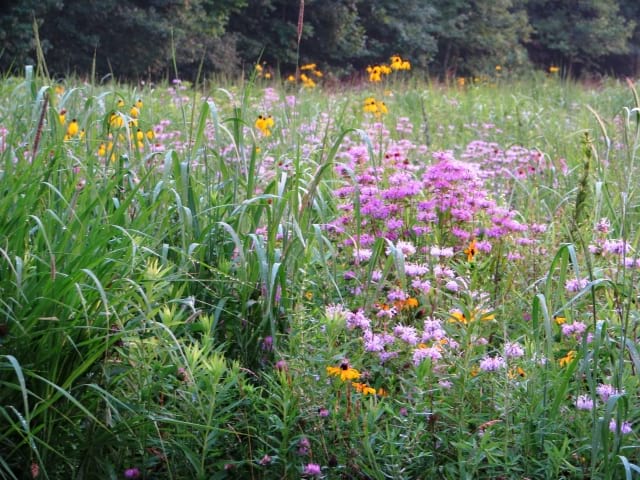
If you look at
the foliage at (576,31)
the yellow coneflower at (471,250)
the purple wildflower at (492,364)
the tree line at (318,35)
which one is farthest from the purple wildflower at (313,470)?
the foliage at (576,31)

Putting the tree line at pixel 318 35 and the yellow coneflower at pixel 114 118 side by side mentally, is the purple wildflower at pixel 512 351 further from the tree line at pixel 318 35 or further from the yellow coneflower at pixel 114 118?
the tree line at pixel 318 35

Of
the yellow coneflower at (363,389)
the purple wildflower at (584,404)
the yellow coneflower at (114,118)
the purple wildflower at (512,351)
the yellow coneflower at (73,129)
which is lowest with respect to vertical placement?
the yellow coneflower at (363,389)

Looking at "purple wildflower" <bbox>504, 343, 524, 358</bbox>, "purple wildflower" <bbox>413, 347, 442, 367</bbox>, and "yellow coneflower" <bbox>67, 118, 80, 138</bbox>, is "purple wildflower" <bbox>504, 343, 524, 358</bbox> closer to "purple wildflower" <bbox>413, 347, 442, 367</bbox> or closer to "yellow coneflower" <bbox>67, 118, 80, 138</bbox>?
"purple wildflower" <bbox>413, 347, 442, 367</bbox>

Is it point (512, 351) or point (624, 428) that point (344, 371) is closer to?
point (512, 351)

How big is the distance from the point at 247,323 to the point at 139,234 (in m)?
0.40

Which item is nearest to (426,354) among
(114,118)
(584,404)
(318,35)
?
(584,404)

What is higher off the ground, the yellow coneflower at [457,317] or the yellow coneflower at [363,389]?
the yellow coneflower at [457,317]

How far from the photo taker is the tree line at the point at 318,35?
15.8 meters

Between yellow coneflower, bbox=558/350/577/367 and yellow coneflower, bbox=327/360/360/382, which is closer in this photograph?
yellow coneflower, bbox=327/360/360/382

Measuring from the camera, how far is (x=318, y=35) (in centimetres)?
2061

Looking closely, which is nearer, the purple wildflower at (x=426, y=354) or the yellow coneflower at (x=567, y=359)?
the purple wildflower at (x=426, y=354)

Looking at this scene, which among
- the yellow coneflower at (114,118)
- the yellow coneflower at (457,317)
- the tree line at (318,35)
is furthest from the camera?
the tree line at (318,35)

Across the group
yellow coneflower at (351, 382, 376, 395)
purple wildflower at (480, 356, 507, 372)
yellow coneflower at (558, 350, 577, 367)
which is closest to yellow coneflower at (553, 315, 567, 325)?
yellow coneflower at (558, 350, 577, 367)

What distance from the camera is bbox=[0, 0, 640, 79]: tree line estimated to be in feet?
51.8
